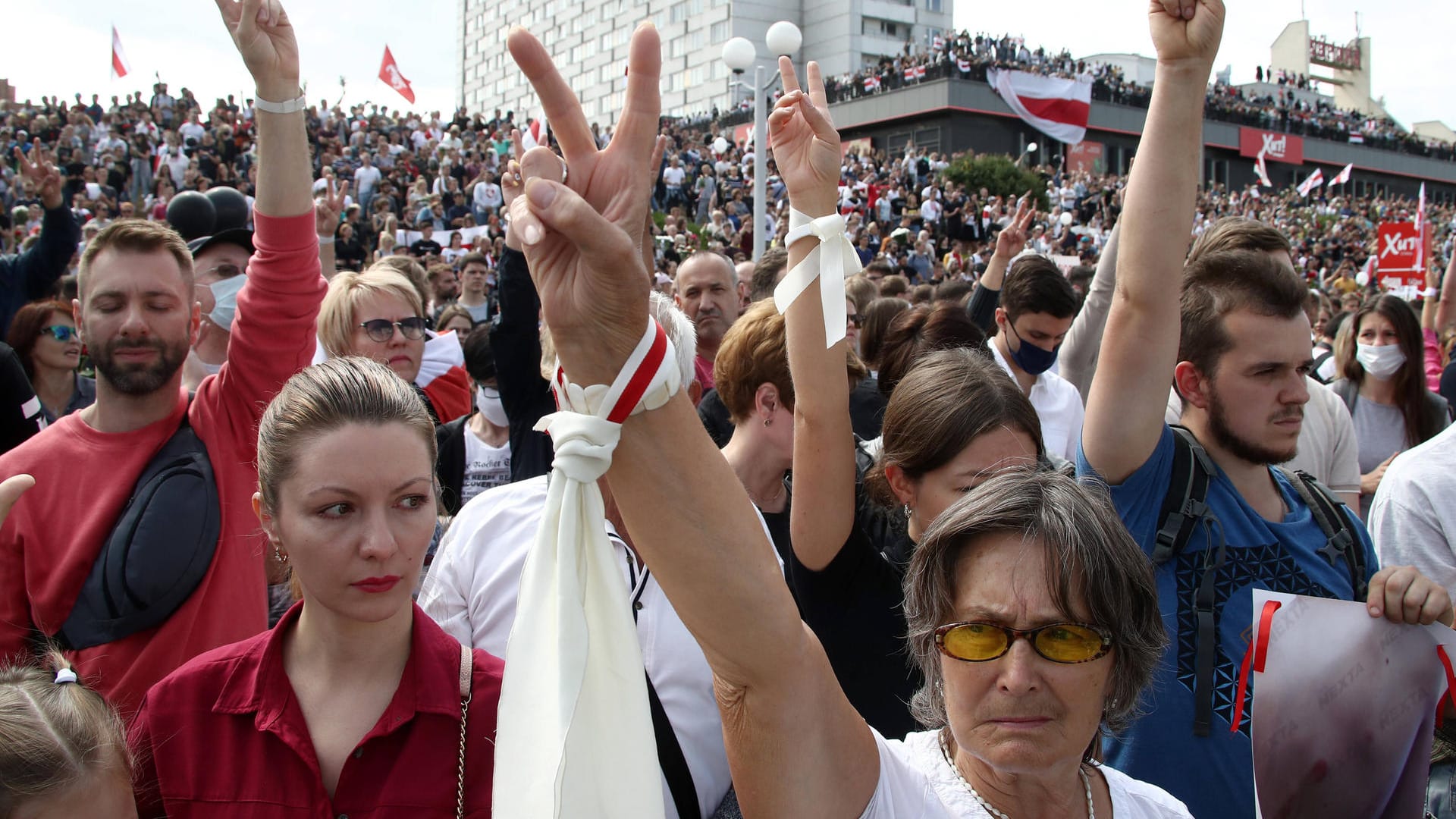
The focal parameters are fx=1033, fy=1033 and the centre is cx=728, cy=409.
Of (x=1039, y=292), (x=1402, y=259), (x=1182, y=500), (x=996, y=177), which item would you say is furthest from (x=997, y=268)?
(x=996, y=177)

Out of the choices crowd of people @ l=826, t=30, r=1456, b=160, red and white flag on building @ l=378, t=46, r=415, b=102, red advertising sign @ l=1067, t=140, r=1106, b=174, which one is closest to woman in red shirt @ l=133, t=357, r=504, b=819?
red and white flag on building @ l=378, t=46, r=415, b=102

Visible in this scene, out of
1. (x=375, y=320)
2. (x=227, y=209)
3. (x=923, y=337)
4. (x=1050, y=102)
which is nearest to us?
(x=375, y=320)

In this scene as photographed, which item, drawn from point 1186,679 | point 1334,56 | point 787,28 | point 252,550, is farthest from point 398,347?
point 1334,56

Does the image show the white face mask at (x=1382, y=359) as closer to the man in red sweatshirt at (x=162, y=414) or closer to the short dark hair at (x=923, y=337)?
the short dark hair at (x=923, y=337)

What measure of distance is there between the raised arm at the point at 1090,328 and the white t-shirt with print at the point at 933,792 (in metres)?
2.64

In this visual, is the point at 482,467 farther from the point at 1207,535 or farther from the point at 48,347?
the point at 1207,535

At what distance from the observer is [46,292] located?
16.8ft

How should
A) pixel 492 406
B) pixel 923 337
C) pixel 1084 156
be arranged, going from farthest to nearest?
pixel 1084 156 < pixel 492 406 < pixel 923 337

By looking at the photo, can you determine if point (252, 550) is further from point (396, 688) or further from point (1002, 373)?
point (1002, 373)

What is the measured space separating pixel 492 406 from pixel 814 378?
2.45m

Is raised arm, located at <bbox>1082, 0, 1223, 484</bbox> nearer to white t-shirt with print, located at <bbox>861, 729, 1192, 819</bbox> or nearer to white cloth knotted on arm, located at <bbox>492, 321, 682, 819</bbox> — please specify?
white t-shirt with print, located at <bbox>861, 729, 1192, 819</bbox>

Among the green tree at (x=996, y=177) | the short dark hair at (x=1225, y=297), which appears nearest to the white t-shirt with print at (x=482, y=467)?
the short dark hair at (x=1225, y=297)

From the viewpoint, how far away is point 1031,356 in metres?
4.29

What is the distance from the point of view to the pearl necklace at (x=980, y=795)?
5.20 feet
